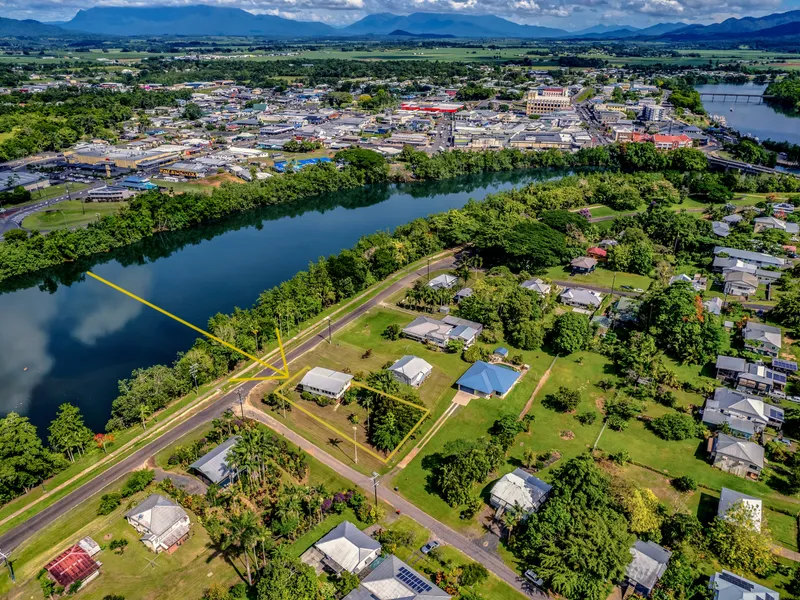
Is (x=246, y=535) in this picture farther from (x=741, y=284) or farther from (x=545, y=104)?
(x=545, y=104)

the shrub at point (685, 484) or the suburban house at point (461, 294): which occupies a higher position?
the suburban house at point (461, 294)

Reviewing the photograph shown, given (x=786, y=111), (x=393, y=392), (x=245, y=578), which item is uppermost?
(x=786, y=111)

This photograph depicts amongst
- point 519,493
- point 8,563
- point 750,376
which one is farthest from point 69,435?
point 750,376

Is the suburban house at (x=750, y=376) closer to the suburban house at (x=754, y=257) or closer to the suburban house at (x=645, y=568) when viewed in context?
the suburban house at (x=645, y=568)

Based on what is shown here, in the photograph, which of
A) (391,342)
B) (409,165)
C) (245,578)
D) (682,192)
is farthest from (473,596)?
(409,165)

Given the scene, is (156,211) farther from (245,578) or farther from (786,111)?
(786,111)

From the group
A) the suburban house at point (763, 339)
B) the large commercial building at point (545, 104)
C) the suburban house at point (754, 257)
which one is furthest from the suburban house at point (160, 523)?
the large commercial building at point (545, 104)

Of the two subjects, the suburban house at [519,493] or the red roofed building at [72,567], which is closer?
the red roofed building at [72,567]
